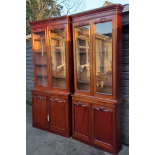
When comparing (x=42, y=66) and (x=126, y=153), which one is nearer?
(x=126, y=153)

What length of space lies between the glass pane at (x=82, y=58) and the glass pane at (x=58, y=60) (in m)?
0.37

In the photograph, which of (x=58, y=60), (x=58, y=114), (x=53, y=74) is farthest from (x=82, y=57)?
(x=58, y=114)

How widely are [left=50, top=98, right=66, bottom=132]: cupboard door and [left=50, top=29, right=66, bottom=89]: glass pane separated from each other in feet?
1.07

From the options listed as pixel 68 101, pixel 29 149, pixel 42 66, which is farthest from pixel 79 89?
pixel 29 149

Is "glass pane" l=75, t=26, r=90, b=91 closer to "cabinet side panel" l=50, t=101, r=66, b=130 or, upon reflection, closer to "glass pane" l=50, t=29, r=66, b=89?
"glass pane" l=50, t=29, r=66, b=89

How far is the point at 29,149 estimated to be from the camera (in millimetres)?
2615

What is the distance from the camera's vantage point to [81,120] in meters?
2.75

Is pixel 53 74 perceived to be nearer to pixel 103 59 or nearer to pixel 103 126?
pixel 103 59

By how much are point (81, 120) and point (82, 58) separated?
1121 mm

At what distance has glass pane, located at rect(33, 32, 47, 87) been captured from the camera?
3.31 m

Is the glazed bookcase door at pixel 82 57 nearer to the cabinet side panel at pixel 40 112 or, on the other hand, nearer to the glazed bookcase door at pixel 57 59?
the glazed bookcase door at pixel 57 59
